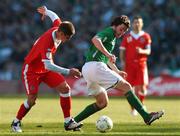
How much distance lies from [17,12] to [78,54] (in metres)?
3.97

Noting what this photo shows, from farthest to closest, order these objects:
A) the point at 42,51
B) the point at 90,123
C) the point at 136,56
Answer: the point at 136,56, the point at 90,123, the point at 42,51

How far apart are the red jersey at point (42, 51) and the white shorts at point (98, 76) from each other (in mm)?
720

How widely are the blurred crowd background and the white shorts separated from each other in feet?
51.8

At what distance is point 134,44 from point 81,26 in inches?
492

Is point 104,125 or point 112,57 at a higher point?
point 112,57

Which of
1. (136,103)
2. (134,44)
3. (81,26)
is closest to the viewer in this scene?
(136,103)

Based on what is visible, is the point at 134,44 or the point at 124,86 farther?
the point at 134,44

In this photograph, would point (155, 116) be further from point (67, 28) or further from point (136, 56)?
point (136, 56)

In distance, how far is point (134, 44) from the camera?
19.5 m

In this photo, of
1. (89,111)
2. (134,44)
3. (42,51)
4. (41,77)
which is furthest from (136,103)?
(134,44)

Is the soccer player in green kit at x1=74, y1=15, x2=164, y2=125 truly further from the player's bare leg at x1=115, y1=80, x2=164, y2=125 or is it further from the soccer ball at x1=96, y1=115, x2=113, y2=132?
the soccer ball at x1=96, y1=115, x2=113, y2=132

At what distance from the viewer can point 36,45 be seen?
43.8 ft

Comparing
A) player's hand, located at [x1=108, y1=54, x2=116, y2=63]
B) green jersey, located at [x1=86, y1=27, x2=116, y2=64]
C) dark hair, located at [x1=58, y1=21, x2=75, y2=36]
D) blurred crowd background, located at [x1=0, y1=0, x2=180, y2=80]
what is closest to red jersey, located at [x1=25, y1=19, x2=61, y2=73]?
dark hair, located at [x1=58, y1=21, x2=75, y2=36]

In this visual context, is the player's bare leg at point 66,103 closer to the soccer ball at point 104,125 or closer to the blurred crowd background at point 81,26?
the soccer ball at point 104,125
